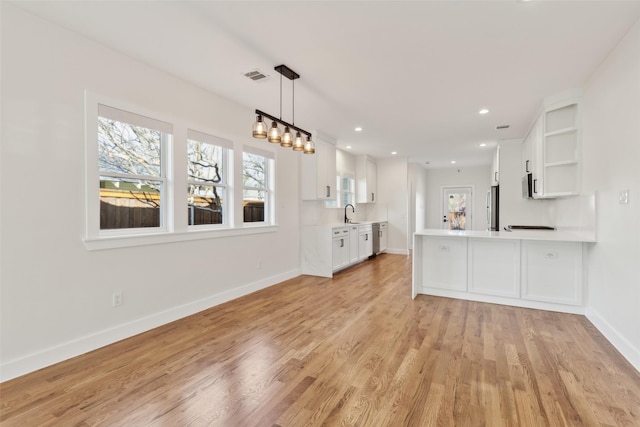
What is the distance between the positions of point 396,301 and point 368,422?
2362 millimetres

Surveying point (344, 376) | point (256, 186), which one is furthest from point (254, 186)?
point (344, 376)

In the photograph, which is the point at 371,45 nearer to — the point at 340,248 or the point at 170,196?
the point at 170,196

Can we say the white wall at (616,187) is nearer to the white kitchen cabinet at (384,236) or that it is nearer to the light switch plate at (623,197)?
the light switch plate at (623,197)

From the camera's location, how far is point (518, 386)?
6.60ft

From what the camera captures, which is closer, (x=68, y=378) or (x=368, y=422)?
(x=368, y=422)

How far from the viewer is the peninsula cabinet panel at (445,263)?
3.98m

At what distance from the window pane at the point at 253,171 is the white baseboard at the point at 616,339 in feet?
14.3

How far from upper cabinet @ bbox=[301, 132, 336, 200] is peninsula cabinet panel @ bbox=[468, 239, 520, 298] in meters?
2.71

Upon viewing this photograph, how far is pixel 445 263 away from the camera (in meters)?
4.11

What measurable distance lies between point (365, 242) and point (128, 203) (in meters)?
5.01

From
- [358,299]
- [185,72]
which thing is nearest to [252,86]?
[185,72]

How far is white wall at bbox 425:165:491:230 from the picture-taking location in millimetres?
9758

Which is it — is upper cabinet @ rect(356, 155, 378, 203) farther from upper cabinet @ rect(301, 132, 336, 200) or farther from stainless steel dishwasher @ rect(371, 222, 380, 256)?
upper cabinet @ rect(301, 132, 336, 200)

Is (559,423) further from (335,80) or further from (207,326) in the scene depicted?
(335,80)
